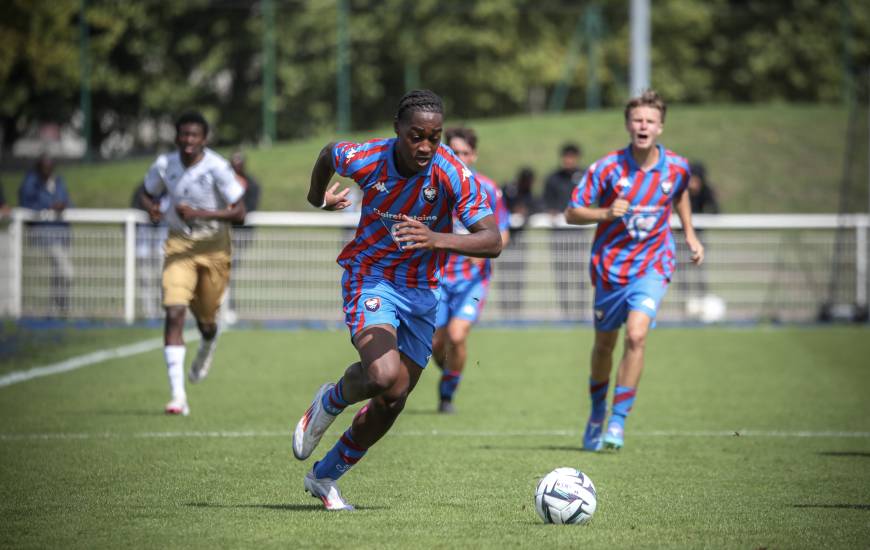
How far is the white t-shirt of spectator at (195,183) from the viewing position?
1090cm

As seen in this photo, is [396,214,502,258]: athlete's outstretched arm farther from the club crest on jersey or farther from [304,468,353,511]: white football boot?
[304,468,353,511]: white football boot

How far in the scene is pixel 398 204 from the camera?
6.59 m

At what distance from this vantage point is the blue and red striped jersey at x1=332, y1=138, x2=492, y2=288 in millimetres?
6516

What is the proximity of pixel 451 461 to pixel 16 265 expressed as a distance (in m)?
12.9

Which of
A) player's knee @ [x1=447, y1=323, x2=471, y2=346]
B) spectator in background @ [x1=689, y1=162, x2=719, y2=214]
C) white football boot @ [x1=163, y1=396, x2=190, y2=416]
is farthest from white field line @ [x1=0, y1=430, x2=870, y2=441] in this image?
spectator in background @ [x1=689, y1=162, x2=719, y2=214]

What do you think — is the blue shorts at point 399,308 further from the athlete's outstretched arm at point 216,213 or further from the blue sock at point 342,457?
the athlete's outstretched arm at point 216,213

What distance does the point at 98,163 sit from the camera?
30812 mm

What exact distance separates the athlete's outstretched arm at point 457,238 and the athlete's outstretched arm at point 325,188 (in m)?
0.45

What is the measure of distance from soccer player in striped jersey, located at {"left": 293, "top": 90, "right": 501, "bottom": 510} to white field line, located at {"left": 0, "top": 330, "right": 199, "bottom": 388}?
21.5 ft

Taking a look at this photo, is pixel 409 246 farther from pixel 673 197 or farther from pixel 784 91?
pixel 784 91

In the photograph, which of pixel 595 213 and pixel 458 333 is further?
pixel 458 333

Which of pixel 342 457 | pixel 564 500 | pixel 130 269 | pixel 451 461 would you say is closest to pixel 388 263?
pixel 342 457

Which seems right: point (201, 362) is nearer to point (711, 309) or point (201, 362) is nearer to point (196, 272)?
point (196, 272)

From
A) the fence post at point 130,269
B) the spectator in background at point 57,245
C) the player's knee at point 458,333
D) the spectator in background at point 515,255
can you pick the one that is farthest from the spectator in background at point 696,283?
the player's knee at point 458,333
